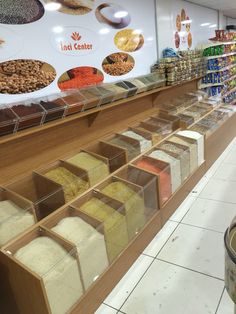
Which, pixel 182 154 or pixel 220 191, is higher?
pixel 182 154

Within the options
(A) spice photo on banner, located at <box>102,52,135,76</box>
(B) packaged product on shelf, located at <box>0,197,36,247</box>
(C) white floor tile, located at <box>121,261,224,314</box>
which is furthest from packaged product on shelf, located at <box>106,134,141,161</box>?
(B) packaged product on shelf, located at <box>0,197,36,247</box>

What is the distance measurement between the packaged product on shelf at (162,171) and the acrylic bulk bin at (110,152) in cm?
19

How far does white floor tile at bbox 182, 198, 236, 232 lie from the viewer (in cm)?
282

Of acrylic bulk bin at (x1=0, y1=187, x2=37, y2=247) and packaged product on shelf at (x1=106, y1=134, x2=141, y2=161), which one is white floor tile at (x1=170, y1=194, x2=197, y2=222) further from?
acrylic bulk bin at (x1=0, y1=187, x2=37, y2=247)

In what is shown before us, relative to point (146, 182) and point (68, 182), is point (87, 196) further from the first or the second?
point (146, 182)

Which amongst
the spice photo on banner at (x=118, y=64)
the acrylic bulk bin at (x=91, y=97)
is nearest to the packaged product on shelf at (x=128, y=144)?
the acrylic bulk bin at (x=91, y=97)

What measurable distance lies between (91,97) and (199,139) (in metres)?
1.63

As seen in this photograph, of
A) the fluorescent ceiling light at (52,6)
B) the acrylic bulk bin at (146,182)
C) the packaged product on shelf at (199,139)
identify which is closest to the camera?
the fluorescent ceiling light at (52,6)

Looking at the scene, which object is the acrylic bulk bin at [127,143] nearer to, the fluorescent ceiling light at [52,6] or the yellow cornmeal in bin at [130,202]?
the yellow cornmeal in bin at [130,202]

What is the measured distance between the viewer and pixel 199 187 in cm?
359

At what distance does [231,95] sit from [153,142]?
12.9ft

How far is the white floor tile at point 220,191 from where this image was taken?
329 cm

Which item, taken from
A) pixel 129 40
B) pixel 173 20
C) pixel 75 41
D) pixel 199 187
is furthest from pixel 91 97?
pixel 173 20

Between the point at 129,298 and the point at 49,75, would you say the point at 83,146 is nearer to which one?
the point at 49,75
